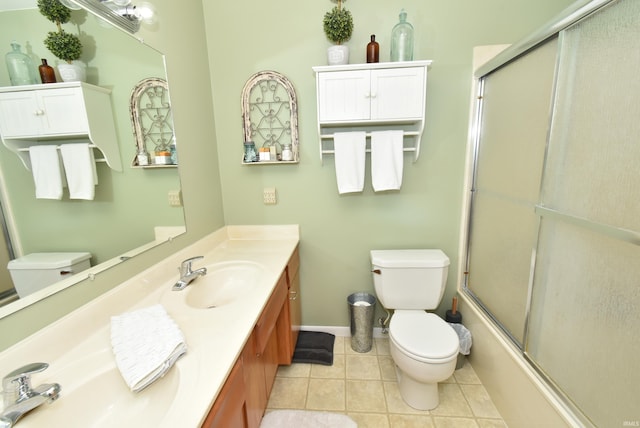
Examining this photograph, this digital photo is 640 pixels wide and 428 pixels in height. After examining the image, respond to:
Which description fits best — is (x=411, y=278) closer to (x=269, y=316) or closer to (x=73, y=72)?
Result: (x=269, y=316)

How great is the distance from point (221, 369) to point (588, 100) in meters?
1.56

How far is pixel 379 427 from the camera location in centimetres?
136

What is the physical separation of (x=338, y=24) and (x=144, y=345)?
5.80 ft

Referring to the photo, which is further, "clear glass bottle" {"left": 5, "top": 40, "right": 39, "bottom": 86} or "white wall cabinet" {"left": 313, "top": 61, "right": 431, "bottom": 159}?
"white wall cabinet" {"left": 313, "top": 61, "right": 431, "bottom": 159}

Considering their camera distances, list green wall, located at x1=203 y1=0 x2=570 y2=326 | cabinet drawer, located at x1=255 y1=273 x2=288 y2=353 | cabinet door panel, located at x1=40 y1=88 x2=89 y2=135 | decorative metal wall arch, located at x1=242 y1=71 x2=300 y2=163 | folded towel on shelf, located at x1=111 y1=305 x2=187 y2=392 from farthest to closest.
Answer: decorative metal wall arch, located at x1=242 y1=71 x2=300 y2=163 → green wall, located at x1=203 y1=0 x2=570 y2=326 → cabinet drawer, located at x1=255 y1=273 x2=288 y2=353 → cabinet door panel, located at x1=40 y1=88 x2=89 y2=135 → folded towel on shelf, located at x1=111 y1=305 x2=187 y2=392

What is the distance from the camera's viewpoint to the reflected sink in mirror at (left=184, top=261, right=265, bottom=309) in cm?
128

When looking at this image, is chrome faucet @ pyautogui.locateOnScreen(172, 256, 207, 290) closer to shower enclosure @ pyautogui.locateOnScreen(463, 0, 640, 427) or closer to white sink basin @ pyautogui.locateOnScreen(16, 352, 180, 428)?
white sink basin @ pyautogui.locateOnScreen(16, 352, 180, 428)

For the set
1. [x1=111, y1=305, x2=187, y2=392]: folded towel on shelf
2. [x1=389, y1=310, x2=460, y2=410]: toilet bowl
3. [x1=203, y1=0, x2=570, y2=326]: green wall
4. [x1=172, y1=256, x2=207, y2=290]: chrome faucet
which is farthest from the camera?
[x1=203, y1=0, x2=570, y2=326]: green wall

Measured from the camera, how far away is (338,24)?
4.94 ft

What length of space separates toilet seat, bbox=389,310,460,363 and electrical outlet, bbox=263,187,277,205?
1129 mm

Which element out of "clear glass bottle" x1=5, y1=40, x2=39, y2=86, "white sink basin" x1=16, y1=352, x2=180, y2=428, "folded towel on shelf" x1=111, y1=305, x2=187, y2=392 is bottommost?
"white sink basin" x1=16, y1=352, x2=180, y2=428

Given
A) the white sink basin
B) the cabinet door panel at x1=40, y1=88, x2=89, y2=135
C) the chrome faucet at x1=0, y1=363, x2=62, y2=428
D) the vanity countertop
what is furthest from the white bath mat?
the cabinet door panel at x1=40, y1=88, x2=89, y2=135

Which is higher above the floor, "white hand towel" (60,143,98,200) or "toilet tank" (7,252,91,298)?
"white hand towel" (60,143,98,200)

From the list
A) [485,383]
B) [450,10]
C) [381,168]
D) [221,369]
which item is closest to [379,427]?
[485,383]
